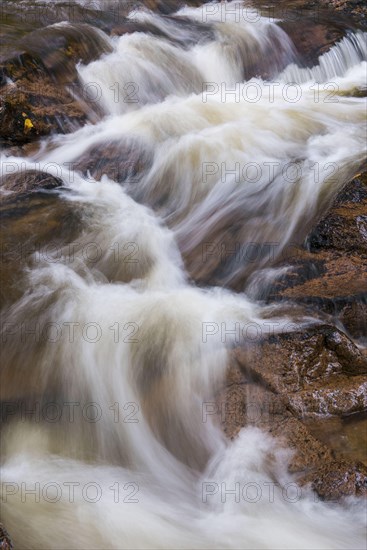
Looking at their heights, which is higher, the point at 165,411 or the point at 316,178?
the point at 316,178

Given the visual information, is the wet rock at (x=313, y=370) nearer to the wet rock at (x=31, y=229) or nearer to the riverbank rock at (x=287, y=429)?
the riverbank rock at (x=287, y=429)

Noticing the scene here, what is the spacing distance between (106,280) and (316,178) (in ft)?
9.43

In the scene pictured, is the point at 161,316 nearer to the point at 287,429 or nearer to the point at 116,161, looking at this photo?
the point at 287,429

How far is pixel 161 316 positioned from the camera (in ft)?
16.4

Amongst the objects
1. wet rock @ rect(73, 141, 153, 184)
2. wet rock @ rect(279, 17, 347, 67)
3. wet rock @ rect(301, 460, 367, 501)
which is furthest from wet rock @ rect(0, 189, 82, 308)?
wet rock @ rect(279, 17, 347, 67)

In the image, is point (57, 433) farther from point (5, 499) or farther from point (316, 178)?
point (316, 178)

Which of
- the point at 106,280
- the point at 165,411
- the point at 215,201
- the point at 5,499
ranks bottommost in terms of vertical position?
the point at 5,499

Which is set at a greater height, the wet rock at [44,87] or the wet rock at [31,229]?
the wet rock at [44,87]

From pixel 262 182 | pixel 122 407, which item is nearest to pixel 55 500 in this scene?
pixel 122 407

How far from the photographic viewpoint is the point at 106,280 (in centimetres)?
548

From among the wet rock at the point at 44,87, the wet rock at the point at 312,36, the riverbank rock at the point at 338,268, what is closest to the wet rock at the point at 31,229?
the wet rock at the point at 44,87

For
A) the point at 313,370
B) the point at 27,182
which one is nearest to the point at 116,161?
the point at 27,182

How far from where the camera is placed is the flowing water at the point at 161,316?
3.57m

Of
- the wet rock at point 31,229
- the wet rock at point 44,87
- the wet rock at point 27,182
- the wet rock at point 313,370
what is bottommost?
the wet rock at point 313,370
